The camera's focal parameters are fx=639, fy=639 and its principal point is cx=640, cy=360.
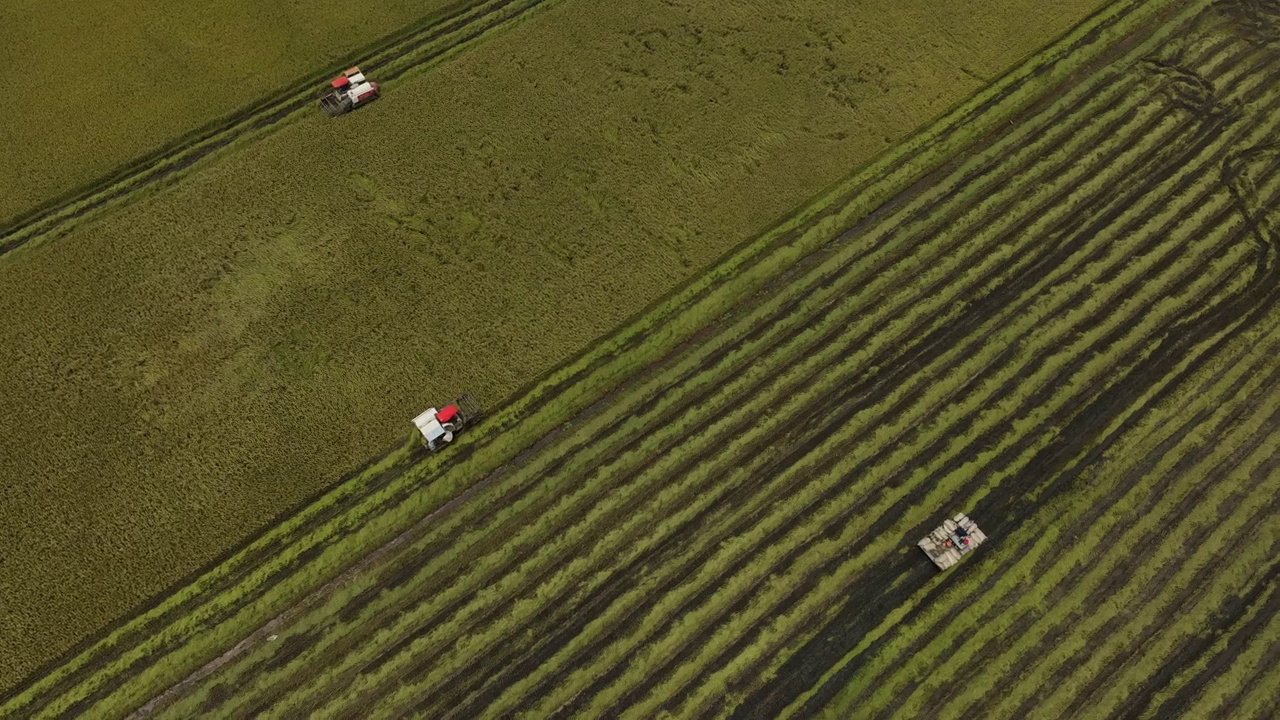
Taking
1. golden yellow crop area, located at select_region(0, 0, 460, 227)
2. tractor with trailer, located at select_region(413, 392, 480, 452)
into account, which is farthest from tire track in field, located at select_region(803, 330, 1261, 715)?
golden yellow crop area, located at select_region(0, 0, 460, 227)

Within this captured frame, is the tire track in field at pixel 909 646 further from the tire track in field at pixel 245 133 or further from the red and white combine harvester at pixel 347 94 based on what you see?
the red and white combine harvester at pixel 347 94

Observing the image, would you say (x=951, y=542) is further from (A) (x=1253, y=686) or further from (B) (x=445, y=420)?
(B) (x=445, y=420)

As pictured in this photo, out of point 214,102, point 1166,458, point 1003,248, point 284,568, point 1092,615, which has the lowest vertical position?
point 1092,615

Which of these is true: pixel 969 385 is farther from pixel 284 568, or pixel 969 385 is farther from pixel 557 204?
pixel 284 568

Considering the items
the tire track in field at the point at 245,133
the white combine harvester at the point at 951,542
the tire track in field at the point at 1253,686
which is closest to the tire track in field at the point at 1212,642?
the tire track in field at the point at 1253,686

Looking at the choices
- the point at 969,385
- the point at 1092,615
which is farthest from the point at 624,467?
the point at 1092,615

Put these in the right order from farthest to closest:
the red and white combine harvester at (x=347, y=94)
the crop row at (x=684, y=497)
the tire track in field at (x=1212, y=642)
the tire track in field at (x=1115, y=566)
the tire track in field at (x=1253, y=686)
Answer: the red and white combine harvester at (x=347, y=94) < the crop row at (x=684, y=497) < the tire track in field at (x=1115, y=566) < the tire track in field at (x=1212, y=642) < the tire track in field at (x=1253, y=686)
